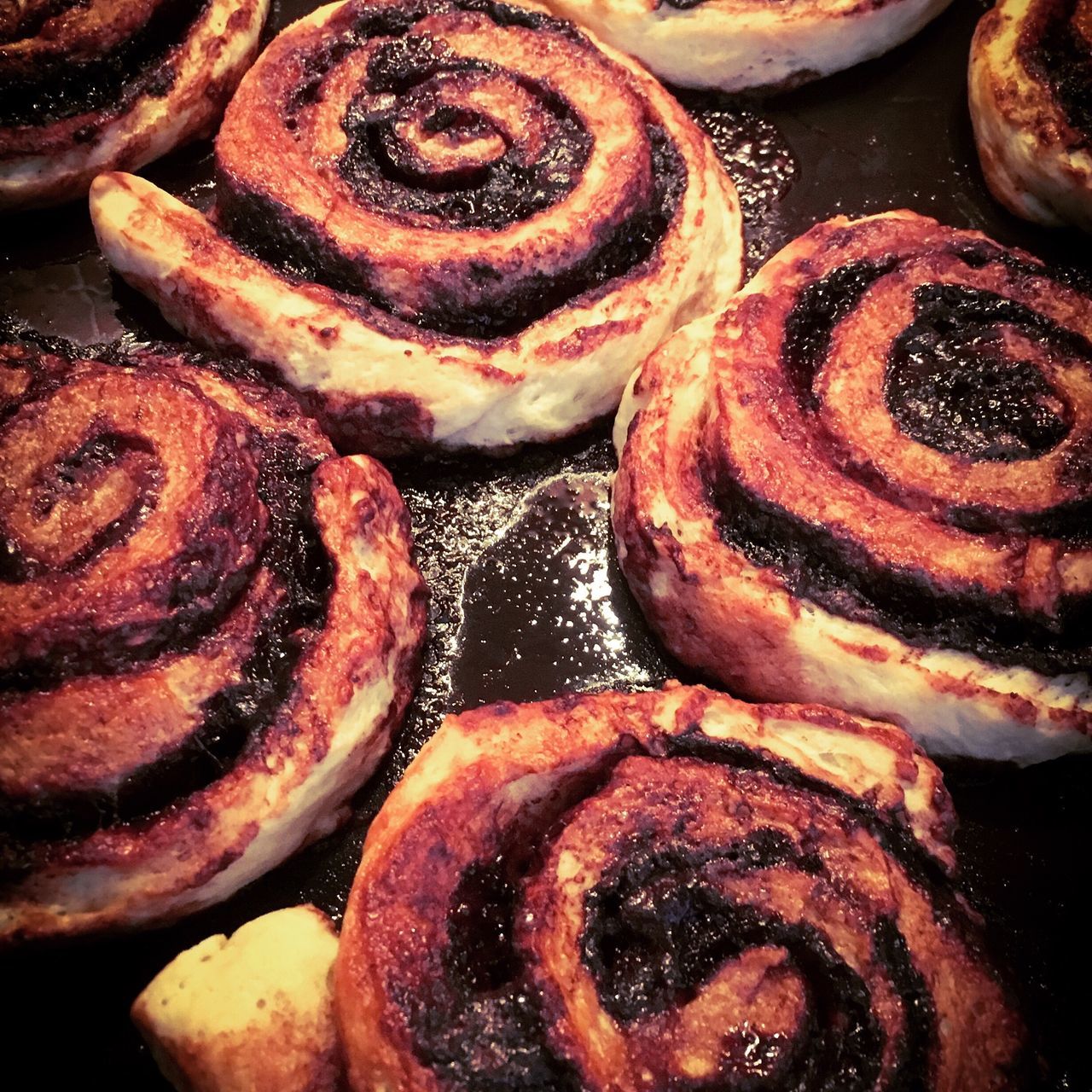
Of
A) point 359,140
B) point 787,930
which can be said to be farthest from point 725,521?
point 359,140

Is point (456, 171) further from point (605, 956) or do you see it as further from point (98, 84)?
point (605, 956)

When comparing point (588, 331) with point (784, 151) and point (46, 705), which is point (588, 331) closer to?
point (784, 151)

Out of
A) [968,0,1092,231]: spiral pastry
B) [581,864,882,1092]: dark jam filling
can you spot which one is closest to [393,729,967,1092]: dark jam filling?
[581,864,882,1092]: dark jam filling

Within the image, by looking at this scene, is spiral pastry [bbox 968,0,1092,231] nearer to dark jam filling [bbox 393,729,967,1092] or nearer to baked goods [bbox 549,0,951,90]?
baked goods [bbox 549,0,951,90]

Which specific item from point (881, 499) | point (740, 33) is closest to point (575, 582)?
point (881, 499)

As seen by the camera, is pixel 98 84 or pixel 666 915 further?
pixel 98 84

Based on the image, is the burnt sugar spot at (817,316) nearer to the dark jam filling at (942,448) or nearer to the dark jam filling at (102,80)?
the dark jam filling at (942,448)
